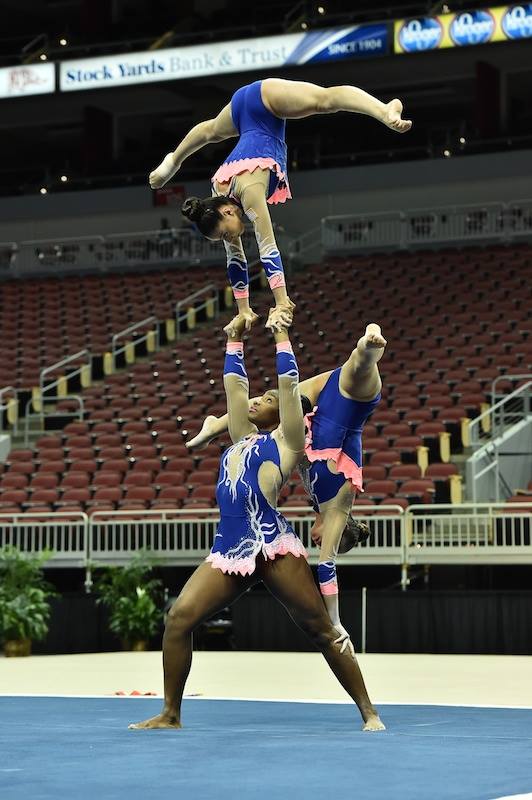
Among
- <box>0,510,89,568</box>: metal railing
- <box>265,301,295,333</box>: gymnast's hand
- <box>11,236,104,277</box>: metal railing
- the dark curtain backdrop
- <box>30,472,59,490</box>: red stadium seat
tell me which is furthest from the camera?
<box>11,236,104,277</box>: metal railing

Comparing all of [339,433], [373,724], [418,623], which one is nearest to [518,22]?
[418,623]

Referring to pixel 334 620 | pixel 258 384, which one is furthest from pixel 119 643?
pixel 334 620

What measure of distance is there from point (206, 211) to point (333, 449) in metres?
1.63

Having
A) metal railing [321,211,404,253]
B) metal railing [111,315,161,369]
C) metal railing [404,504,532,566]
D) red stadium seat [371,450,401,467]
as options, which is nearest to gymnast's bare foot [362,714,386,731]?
metal railing [404,504,532,566]

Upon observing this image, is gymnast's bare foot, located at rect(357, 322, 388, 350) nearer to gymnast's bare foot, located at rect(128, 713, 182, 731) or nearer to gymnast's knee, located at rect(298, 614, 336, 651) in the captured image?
gymnast's knee, located at rect(298, 614, 336, 651)

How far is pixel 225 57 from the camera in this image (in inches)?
1062

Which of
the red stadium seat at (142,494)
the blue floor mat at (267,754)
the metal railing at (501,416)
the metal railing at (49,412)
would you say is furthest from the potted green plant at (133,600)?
the blue floor mat at (267,754)

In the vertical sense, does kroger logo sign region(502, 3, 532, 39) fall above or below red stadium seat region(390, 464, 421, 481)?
above

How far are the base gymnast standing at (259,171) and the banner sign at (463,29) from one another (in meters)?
17.6

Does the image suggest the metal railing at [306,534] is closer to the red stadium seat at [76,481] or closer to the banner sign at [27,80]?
the red stadium seat at [76,481]

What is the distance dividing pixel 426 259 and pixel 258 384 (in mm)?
6251

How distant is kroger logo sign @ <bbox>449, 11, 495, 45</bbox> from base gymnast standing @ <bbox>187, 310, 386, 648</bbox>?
58.8ft

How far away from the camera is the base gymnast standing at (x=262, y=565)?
7.74 meters

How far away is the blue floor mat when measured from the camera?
538 cm
